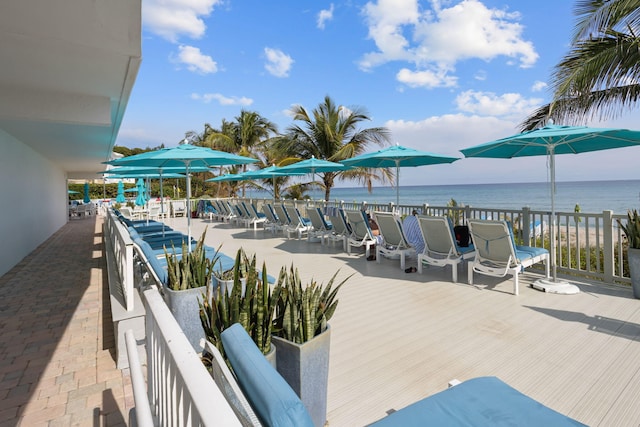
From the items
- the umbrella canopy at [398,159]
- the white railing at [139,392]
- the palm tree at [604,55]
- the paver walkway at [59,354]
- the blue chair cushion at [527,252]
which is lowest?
the paver walkway at [59,354]

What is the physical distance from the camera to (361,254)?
7406 millimetres

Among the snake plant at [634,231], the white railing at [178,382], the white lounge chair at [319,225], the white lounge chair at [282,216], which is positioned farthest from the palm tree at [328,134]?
the white railing at [178,382]

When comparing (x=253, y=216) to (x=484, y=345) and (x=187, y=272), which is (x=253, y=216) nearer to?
(x=187, y=272)

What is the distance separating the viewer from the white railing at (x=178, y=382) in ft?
2.62

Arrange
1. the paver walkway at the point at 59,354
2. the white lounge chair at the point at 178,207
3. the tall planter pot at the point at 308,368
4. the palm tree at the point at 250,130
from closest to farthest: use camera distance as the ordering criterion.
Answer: the tall planter pot at the point at 308,368 < the paver walkway at the point at 59,354 < the white lounge chair at the point at 178,207 < the palm tree at the point at 250,130

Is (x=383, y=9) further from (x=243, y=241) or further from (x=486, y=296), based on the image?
(x=486, y=296)

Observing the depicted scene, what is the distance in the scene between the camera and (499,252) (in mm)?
4590

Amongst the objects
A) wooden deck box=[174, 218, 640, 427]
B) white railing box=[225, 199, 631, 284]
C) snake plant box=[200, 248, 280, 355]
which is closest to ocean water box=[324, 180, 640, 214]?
white railing box=[225, 199, 631, 284]

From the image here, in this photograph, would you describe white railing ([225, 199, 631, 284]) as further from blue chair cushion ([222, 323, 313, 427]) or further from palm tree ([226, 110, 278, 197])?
palm tree ([226, 110, 278, 197])

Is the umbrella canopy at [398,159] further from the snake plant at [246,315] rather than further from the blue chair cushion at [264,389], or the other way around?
the blue chair cushion at [264,389]

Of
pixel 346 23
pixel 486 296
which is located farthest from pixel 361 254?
pixel 346 23

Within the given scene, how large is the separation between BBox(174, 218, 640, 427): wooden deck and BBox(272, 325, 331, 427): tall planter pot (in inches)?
12.1

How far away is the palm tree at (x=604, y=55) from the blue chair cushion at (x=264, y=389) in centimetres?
769

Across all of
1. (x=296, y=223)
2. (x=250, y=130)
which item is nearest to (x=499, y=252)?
(x=296, y=223)
